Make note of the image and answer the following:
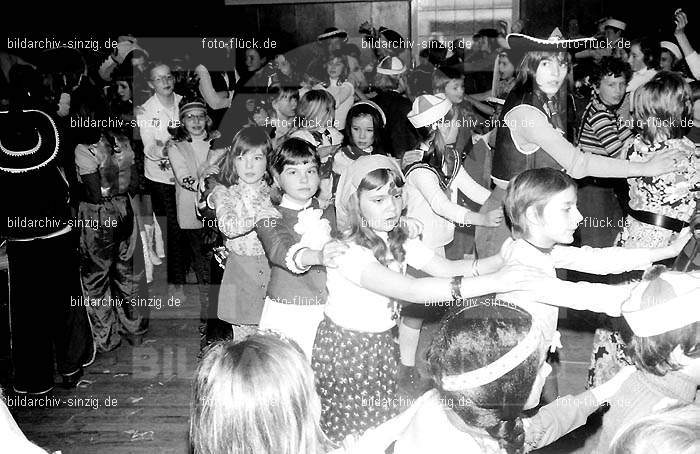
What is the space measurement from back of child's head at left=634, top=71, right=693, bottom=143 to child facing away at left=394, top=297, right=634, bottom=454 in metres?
1.87

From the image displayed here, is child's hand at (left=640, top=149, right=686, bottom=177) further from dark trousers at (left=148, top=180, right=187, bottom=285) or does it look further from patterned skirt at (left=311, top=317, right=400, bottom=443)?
dark trousers at (left=148, top=180, right=187, bottom=285)

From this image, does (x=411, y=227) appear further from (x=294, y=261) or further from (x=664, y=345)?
(x=664, y=345)

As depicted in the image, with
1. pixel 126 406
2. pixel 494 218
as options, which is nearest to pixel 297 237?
pixel 494 218

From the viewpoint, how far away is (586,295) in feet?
6.68

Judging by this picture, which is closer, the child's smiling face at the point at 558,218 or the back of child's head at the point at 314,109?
the child's smiling face at the point at 558,218

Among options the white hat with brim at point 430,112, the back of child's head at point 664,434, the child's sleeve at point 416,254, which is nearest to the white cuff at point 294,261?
the child's sleeve at point 416,254

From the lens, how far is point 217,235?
11.1 feet

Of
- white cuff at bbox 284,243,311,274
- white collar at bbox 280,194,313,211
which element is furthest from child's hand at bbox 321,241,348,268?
white collar at bbox 280,194,313,211

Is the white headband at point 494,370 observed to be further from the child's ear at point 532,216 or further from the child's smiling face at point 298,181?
the child's smiling face at point 298,181

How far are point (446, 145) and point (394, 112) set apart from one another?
192cm

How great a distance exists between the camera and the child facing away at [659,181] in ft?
9.72

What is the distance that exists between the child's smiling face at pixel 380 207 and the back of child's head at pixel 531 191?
39cm

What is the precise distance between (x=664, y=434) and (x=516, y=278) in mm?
877

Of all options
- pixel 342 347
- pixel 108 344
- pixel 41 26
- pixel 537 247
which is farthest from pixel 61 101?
pixel 41 26
